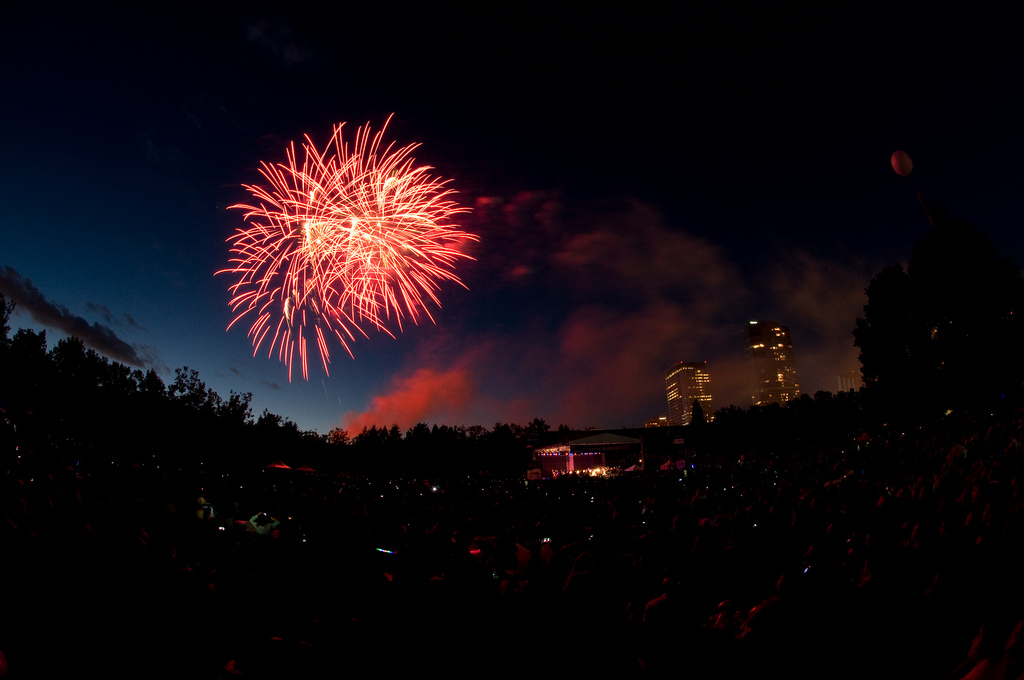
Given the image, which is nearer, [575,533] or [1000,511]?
[1000,511]

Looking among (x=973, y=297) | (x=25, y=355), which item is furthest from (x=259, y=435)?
(x=973, y=297)

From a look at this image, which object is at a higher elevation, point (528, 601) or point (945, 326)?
point (945, 326)

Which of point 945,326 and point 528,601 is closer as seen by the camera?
point 528,601

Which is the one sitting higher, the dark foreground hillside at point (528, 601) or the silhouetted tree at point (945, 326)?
the silhouetted tree at point (945, 326)

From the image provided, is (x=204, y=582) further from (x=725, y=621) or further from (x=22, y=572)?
(x=725, y=621)

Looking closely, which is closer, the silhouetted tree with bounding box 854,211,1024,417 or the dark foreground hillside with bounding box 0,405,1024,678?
the dark foreground hillside with bounding box 0,405,1024,678

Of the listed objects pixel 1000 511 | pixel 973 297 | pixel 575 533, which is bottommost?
pixel 575 533

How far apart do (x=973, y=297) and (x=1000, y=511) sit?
23.1 m

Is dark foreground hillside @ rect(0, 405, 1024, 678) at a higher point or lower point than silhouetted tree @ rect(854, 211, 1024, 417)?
lower

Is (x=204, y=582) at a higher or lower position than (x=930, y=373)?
lower

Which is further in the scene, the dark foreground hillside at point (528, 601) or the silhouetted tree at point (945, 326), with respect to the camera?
the silhouetted tree at point (945, 326)

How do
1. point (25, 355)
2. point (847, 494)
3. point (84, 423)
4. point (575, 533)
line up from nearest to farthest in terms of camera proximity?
1. point (847, 494)
2. point (575, 533)
3. point (84, 423)
4. point (25, 355)

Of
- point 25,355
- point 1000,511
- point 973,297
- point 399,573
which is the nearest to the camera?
point 399,573

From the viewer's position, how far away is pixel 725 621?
6.03 ft
